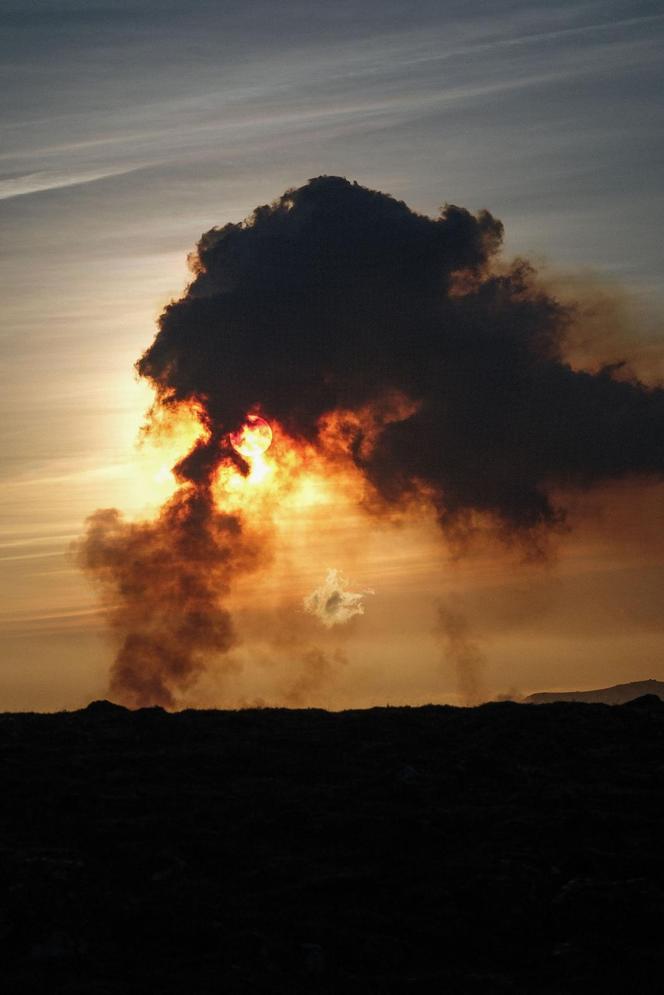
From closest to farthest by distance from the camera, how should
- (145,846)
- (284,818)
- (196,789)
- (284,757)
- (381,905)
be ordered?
(381,905) < (145,846) < (284,818) < (196,789) < (284,757)

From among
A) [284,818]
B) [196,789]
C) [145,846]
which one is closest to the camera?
[145,846]

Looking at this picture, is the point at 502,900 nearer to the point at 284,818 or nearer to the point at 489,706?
Answer: the point at 284,818

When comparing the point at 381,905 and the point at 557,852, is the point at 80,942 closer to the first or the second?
the point at 381,905

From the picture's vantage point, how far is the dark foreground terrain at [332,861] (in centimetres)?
2930

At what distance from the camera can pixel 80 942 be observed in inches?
1176

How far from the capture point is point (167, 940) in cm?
3050

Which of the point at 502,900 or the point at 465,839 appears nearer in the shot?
the point at 502,900

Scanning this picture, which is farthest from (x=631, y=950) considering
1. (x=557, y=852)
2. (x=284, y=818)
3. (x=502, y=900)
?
(x=284, y=818)

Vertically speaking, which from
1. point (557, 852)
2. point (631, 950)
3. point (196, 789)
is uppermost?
point (196, 789)

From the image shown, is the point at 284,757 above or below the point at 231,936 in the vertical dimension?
above

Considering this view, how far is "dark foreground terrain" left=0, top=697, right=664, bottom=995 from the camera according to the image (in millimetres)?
29297

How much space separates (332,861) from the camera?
35906 millimetres

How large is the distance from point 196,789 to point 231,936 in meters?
12.0

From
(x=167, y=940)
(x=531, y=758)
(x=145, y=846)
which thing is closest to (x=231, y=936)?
(x=167, y=940)
